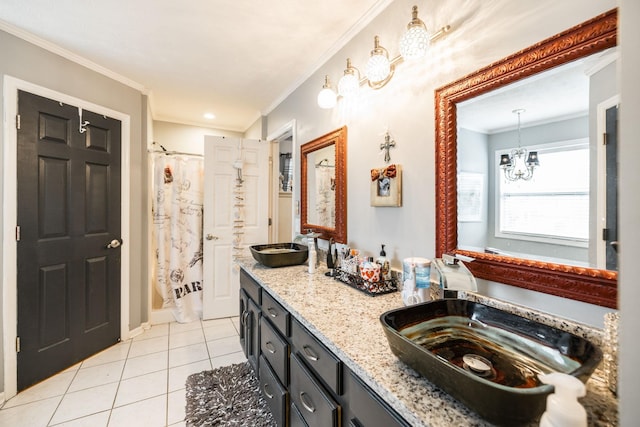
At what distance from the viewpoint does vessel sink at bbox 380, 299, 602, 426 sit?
0.53 metres

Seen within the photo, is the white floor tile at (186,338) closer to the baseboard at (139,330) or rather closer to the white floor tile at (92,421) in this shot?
the baseboard at (139,330)

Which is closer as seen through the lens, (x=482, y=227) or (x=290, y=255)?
(x=482, y=227)

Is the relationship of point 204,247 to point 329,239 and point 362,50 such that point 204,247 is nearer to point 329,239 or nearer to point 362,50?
point 329,239

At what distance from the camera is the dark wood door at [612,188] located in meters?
0.75

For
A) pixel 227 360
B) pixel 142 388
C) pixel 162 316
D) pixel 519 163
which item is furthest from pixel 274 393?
pixel 162 316

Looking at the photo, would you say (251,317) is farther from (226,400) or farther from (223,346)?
(223,346)

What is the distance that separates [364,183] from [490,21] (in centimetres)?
96

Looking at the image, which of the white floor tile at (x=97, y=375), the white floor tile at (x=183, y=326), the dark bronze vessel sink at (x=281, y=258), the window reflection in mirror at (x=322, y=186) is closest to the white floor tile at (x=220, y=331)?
the white floor tile at (x=183, y=326)

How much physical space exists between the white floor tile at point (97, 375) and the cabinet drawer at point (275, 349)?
1.36 meters

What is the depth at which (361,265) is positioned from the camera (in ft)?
4.92

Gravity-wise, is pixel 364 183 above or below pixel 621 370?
above

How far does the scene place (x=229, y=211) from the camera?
3168 mm

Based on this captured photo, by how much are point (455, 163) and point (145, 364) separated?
8.97ft

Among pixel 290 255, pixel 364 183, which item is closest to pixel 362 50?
pixel 364 183
